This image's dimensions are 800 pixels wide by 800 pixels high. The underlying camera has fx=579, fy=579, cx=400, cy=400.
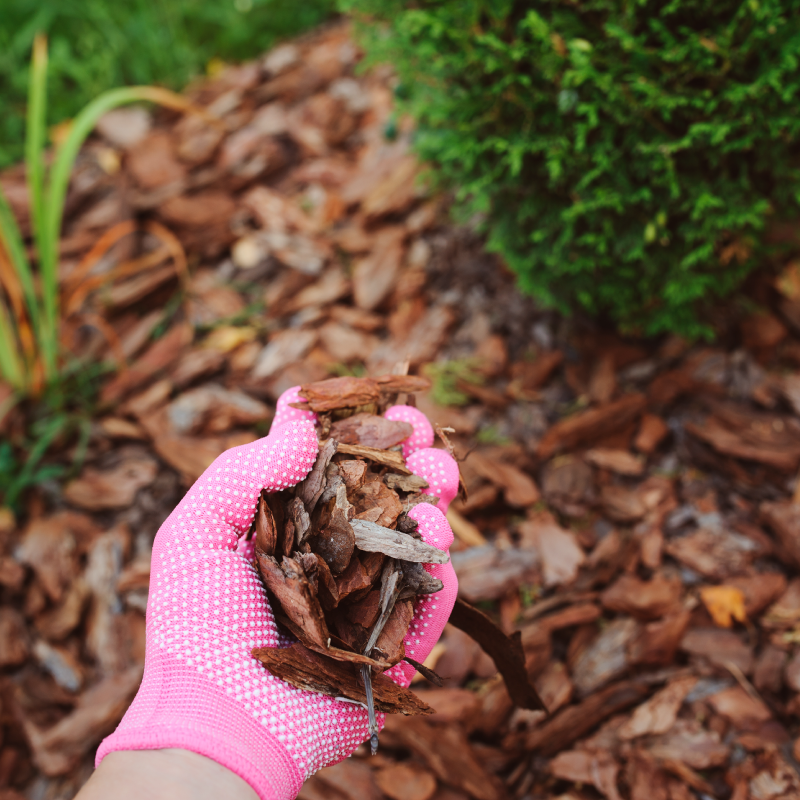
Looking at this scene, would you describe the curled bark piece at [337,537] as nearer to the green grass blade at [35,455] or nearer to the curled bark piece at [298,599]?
the curled bark piece at [298,599]

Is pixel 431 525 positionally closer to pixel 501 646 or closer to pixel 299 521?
pixel 299 521

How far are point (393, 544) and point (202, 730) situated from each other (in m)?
0.54

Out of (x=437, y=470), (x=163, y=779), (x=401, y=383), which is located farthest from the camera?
(x=401, y=383)

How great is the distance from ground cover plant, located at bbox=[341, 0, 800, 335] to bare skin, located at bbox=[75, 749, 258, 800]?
1928mm

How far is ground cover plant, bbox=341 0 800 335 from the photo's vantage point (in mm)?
1825

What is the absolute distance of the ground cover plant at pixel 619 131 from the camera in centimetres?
183

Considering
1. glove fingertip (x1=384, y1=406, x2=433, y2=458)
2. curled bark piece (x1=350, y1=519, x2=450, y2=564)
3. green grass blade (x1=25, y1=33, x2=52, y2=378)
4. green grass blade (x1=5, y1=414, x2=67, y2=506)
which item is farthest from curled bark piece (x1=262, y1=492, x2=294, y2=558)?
green grass blade (x1=25, y1=33, x2=52, y2=378)

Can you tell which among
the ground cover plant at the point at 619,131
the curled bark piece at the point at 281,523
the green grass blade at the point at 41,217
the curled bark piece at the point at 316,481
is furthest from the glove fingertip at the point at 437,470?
the green grass blade at the point at 41,217

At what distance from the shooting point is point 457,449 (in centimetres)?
168

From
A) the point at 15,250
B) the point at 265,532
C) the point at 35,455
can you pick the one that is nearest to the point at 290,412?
the point at 265,532

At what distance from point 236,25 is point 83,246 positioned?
1975mm

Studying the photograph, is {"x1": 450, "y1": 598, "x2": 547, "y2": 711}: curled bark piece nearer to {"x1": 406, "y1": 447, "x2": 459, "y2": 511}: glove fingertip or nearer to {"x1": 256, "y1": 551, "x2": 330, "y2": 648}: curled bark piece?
{"x1": 406, "y1": 447, "x2": 459, "y2": 511}: glove fingertip

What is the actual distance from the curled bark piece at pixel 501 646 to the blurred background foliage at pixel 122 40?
3883 millimetres

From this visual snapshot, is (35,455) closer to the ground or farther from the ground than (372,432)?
closer to the ground
